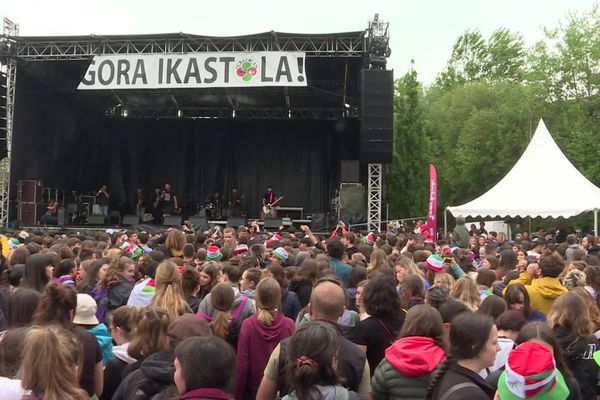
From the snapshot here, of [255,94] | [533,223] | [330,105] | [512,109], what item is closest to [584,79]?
[512,109]

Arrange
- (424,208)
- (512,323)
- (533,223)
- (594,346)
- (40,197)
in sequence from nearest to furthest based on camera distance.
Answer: (512,323), (594,346), (40,197), (424,208), (533,223)

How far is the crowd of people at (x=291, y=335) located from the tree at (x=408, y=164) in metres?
23.7

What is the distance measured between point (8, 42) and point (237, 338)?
1543cm

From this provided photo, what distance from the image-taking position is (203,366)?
89.4 inches

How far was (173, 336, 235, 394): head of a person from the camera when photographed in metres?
2.26

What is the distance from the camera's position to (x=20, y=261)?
18.3 ft

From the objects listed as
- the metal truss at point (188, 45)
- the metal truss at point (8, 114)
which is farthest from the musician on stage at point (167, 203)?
the metal truss at point (188, 45)

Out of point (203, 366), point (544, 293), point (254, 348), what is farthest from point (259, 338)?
point (544, 293)

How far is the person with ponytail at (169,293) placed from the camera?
3886mm

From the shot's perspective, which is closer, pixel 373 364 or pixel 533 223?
pixel 373 364

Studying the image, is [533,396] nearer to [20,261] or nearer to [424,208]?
[20,261]

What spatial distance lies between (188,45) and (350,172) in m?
5.90

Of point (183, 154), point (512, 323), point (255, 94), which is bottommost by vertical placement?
point (512, 323)

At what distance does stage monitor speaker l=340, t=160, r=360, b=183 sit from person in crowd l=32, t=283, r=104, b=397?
15.3 metres
